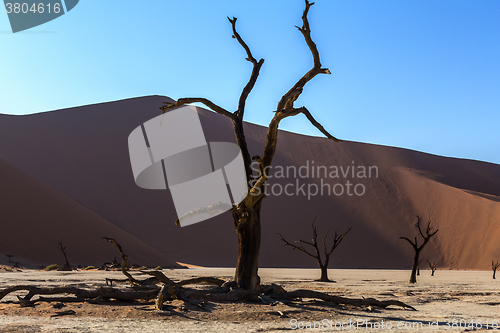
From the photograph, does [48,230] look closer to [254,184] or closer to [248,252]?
[248,252]

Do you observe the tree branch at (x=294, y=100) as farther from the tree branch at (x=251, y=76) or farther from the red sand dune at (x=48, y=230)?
the red sand dune at (x=48, y=230)

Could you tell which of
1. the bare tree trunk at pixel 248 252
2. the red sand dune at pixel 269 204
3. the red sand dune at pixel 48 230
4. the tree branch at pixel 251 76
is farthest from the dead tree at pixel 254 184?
the red sand dune at pixel 269 204

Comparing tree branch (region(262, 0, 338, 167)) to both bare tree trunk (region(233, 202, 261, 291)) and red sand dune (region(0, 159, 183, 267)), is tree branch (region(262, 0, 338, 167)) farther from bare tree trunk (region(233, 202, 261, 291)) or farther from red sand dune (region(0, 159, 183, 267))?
red sand dune (region(0, 159, 183, 267))

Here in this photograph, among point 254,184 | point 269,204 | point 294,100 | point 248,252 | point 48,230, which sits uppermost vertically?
point 269,204

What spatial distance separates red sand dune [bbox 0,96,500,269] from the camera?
54812mm

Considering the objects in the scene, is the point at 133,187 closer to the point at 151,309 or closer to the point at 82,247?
the point at 82,247

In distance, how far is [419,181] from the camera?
7075 cm

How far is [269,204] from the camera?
64.2 meters

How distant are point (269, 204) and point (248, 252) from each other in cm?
5607

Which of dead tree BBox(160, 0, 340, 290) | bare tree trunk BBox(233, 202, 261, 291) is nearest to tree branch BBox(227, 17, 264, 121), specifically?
dead tree BBox(160, 0, 340, 290)

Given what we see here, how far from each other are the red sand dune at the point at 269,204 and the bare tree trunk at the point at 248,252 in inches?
1674

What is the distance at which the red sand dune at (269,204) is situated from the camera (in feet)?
180

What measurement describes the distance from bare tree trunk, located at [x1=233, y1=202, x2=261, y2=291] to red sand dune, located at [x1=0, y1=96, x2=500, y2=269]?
42.5 m

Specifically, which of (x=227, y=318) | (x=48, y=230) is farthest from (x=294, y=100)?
(x=48, y=230)
